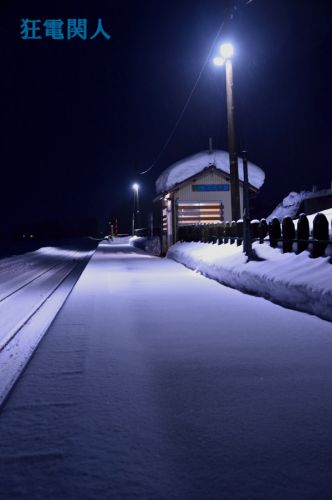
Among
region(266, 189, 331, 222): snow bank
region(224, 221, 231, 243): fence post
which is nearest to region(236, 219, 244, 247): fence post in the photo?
region(224, 221, 231, 243): fence post

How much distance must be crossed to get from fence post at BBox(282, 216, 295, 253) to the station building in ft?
60.2

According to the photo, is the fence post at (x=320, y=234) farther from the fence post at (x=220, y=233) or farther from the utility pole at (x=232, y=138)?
the fence post at (x=220, y=233)

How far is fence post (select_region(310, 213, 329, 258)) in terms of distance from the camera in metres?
8.21

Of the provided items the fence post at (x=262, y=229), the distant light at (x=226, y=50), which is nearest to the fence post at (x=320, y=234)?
the fence post at (x=262, y=229)

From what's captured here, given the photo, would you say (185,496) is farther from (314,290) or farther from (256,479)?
(314,290)

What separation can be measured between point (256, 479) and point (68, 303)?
712cm

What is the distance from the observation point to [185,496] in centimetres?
230

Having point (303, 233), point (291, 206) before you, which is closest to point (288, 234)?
point (303, 233)

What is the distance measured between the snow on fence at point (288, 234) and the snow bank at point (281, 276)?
0.71 ft

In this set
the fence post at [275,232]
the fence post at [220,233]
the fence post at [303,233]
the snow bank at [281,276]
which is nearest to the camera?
the snow bank at [281,276]

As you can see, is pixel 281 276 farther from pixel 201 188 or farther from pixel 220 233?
pixel 201 188

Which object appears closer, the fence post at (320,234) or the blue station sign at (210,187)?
the fence post at (320,234)

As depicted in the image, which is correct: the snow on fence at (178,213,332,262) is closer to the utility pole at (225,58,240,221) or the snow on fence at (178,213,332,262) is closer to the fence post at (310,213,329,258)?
the fence post at (310,213,329,258)

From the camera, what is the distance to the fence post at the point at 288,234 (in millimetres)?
9812
